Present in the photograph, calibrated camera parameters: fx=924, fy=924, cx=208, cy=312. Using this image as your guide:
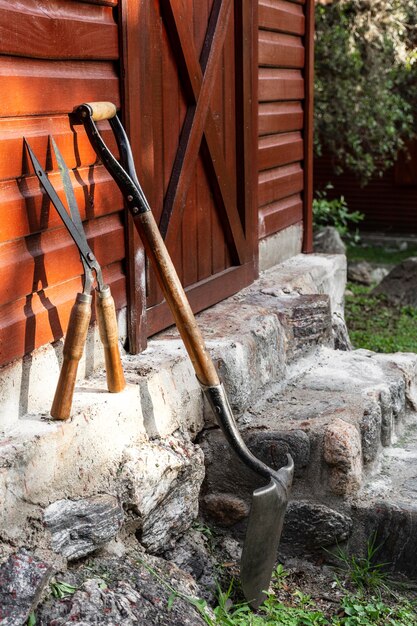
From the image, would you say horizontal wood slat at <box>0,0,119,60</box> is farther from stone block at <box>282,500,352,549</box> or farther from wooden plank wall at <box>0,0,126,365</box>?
stone block at <box>282,500,352,549</box>

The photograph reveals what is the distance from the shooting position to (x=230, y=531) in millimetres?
4043

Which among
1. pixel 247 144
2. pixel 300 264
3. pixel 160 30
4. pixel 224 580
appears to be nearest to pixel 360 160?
pixel 300 264

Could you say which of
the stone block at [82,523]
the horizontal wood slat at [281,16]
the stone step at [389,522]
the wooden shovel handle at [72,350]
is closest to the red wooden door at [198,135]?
the horizontal wood slat at [281,16]

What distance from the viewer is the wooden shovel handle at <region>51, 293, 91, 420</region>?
122 inches

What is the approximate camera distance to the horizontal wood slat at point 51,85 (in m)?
2.95

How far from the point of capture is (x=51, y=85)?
3209mm

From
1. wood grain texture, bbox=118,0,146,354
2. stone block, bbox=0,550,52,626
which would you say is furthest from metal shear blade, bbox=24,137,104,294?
stone block, bbox=0,550,52,626

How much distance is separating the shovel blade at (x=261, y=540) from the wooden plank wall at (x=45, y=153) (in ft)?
3.15

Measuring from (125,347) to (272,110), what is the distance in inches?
104

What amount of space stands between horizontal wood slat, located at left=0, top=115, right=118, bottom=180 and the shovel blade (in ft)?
4.57

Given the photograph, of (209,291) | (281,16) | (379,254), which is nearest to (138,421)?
(209,291)

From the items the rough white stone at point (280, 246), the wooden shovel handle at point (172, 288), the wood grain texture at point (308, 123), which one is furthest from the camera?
the wood grain texture at point (308, 123)

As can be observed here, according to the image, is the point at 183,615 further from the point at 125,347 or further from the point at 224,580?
the point at 125,347

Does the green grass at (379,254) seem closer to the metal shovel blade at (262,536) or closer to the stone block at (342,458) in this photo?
the stone block at (342,458)
